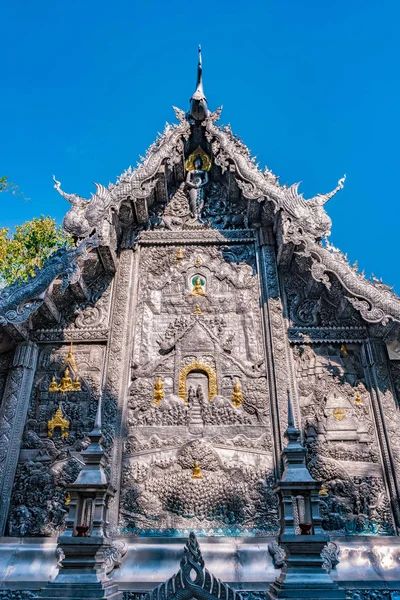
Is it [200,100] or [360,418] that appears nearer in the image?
[360,418]

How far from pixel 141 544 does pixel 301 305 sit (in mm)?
4604

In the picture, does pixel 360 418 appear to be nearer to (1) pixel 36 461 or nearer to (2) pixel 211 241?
(2) pixel 211 241

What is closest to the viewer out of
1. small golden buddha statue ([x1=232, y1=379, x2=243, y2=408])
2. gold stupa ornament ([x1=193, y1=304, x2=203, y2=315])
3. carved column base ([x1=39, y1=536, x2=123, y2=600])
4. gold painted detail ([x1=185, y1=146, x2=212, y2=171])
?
carved column base ([x1=39, y1=536, x2=123, y2=600])

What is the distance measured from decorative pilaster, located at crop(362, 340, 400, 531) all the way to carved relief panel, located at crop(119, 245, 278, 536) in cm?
171

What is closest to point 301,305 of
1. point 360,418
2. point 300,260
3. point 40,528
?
point 300,260

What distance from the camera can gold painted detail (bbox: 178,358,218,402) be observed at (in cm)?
738

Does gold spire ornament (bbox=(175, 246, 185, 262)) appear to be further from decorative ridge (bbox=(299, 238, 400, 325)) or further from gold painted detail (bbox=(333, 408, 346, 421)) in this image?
gold painted detail (bbox=(333, 408, 346, 421))

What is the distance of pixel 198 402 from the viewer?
729 centimetres

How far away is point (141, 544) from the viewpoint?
6.19 m

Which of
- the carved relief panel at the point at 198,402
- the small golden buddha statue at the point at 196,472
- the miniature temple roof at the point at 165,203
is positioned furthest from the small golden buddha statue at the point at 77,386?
the small golden buddha statue at the point at 196,472

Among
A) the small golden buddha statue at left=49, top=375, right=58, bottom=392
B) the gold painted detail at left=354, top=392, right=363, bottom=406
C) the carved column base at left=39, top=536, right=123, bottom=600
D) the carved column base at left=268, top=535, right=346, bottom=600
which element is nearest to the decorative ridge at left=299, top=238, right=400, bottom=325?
the gold painted detail at left=354, top=392, right=363, bottom=406

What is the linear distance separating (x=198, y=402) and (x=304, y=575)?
3.27m

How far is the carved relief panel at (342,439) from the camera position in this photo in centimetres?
642

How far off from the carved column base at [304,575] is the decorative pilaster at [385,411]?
2.53 m
